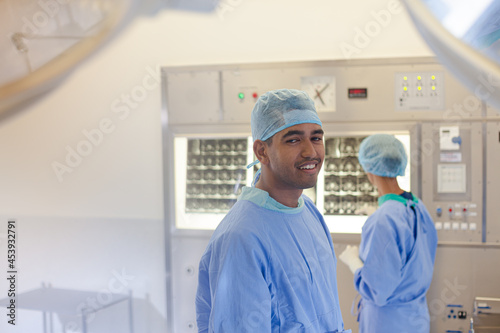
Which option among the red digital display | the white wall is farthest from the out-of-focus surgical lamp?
the white wall

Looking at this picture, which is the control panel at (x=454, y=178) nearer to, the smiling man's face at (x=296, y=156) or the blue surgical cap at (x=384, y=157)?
the blue surgical cap at (x=384, y=157)

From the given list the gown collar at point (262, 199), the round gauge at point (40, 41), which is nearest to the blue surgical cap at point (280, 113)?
the gown collar at point (262, 199)

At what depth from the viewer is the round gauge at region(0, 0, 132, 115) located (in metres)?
1.48

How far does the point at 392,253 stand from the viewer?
2.06 metres

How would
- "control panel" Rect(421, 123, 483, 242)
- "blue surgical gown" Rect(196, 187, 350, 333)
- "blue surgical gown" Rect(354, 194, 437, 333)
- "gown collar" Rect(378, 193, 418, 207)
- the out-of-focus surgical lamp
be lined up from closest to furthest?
the out-of-focus surgical lamp
"blue surgical gown" Rect(196, 187, 350, 333)
"blue surgical gown" Rect(354, 194, 437, 333)
"gown collar" Rect(378, 193, 418, 207)
"control panel" Rect(421, 123, 483, 242)

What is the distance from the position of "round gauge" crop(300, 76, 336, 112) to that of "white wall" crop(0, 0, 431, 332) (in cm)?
26

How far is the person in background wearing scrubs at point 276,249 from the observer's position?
4.11ft

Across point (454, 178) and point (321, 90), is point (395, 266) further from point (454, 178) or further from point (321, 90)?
point (321, 90)

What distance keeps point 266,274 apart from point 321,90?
6.50 ft

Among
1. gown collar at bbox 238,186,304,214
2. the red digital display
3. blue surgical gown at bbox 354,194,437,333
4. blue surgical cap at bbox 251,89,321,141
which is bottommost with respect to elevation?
blue surgical gown at bbox 354,194,437,333

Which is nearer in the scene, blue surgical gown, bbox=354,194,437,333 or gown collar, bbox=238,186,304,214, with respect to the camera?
gown collar, bbox=238,186,304,214

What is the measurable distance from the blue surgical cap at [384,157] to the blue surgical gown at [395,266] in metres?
0.13

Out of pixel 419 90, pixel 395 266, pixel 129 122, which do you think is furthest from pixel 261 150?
pixel 129 122

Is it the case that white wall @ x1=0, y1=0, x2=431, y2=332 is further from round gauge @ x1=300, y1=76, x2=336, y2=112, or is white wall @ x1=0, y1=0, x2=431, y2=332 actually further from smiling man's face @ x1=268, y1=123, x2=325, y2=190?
smiling man's face @ x1=268, y1=123, x2=325, y2=190
